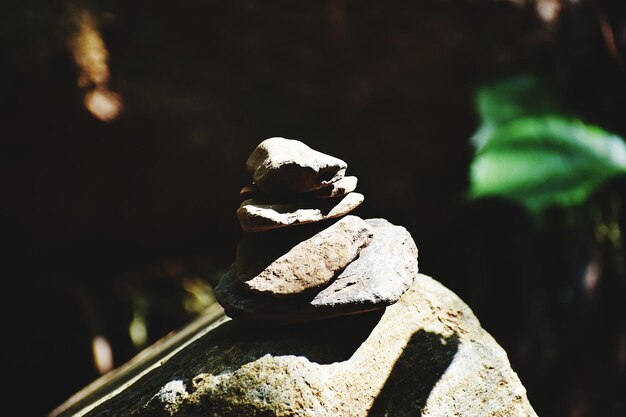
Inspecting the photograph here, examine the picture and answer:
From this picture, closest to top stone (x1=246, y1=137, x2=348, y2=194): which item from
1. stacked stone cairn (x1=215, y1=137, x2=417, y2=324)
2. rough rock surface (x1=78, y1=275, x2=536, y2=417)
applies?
stacked stone cairn (x1=215, y1=137, x2=417, y2=324)

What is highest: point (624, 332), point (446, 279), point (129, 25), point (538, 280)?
point (129, 25)

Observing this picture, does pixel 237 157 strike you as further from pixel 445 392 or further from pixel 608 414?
pixel 608 414

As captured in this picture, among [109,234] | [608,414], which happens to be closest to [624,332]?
[608,414]

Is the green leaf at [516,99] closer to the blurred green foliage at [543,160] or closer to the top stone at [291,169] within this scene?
the blurred green foliage at [543,160]

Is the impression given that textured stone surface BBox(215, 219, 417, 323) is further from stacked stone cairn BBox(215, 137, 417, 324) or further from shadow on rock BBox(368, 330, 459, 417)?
shadow on rock BBox(368, 330, 459, 417)

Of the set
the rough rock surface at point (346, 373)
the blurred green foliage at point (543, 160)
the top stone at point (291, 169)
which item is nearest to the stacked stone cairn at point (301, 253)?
the top stone at point (291, 169)
